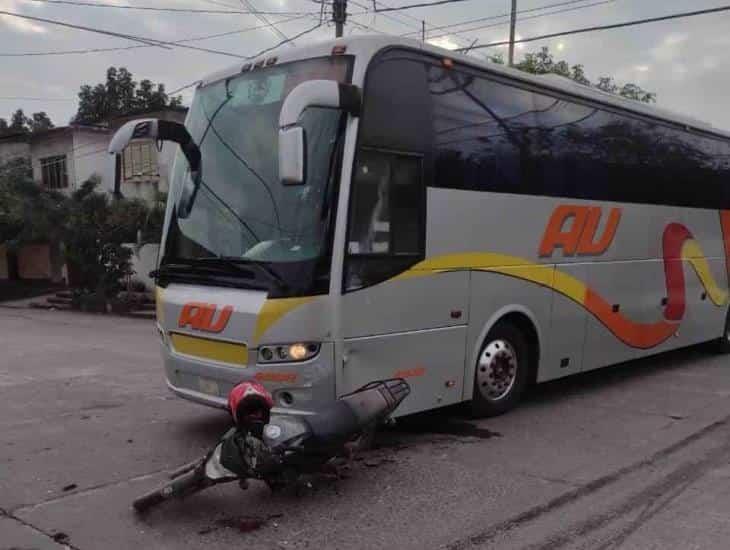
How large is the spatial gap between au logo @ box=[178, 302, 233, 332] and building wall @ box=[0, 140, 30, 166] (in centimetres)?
2901

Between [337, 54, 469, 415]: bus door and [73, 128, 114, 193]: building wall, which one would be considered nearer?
[337, 54, 469, 415]: bus door

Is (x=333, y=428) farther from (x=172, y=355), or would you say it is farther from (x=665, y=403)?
(x=665, y=403)

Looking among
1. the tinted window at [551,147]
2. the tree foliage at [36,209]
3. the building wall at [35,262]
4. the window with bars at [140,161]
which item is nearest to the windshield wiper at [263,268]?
the tinted window at [551,147]

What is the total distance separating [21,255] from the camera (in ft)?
105

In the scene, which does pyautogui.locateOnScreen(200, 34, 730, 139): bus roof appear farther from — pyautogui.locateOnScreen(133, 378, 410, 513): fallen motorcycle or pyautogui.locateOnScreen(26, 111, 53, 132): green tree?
pyautogui.locateOnScreen(26, 111, 53, 132): green tree

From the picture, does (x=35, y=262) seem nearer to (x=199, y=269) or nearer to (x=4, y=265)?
(x=4, y=265)

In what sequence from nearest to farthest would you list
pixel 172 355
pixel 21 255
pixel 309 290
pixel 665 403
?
1. pixel 309 290
2. pixel 172 355
3. pixel 665 403
4. pixel 21 255

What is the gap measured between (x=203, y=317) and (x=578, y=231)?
168 inches

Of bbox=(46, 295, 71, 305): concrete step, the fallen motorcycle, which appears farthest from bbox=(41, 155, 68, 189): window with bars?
the fallen motorcycle

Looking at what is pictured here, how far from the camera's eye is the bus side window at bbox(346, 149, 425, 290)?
214 inches

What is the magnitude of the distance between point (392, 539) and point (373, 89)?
3333 mm

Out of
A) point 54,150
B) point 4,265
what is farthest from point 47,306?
point 4,265

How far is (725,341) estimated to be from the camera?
11.2 metres

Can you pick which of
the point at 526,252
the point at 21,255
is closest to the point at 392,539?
the point at 526,252
